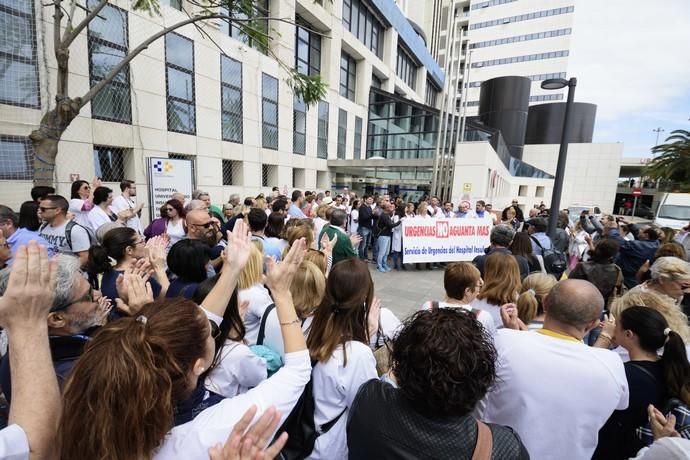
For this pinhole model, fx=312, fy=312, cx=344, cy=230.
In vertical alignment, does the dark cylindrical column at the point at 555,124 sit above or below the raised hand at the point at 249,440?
above

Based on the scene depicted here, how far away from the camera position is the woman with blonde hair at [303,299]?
89.7 inches

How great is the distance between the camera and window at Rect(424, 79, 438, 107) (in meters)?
36.8

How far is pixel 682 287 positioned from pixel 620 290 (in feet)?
3.96

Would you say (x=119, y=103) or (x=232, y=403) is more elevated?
(x=119, y=103)

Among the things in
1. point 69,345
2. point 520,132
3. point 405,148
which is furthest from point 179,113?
point 520,132

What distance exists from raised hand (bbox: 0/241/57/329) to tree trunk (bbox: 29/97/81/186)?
5.81 meters

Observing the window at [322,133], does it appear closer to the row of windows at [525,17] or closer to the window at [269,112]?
the window at [269,112]

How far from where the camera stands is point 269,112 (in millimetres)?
15922

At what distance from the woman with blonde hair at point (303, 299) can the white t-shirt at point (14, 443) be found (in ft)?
4.67

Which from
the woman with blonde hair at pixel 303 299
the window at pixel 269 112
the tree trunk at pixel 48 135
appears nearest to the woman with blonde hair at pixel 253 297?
the woman with blonde hair at pixel 303 299

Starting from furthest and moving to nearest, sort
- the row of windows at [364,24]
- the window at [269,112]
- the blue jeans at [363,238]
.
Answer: the row of windows at [364,24] → the window at [269,112] → the blue jeans at [363,238]

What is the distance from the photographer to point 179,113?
11.9 meters

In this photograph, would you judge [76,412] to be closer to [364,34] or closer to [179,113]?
[179,113]

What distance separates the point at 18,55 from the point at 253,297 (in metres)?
9.84
